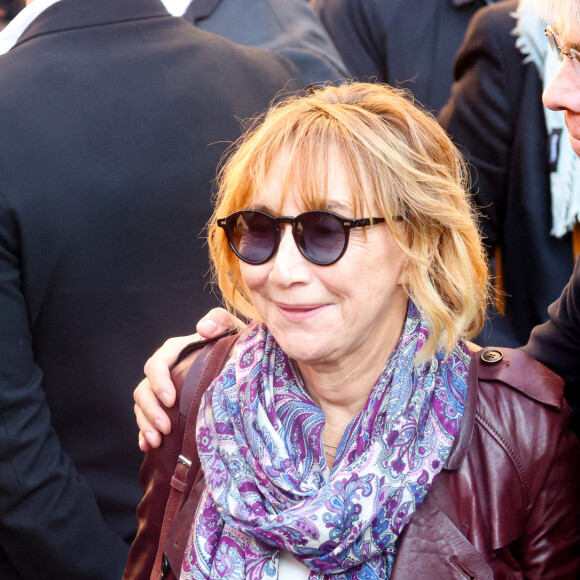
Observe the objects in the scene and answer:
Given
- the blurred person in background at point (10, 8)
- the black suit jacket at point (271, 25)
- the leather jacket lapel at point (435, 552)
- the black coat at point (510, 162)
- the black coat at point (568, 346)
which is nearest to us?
the leather jacket lapel at point (435, 552)

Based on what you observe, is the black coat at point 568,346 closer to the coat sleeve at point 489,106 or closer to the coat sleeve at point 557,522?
the coat sleeve at point 557,522

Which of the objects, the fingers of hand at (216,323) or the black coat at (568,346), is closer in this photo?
the black coat at (568,346)

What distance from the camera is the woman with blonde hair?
68.4 inches

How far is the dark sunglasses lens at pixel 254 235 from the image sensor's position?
5.90 feet

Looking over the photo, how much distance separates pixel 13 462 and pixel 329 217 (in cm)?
107

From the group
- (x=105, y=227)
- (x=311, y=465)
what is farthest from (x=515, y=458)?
(x=105, y=227)

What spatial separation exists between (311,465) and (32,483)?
785mm

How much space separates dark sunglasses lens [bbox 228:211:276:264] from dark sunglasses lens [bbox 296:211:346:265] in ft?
0.27

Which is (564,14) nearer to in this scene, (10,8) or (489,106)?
(489,106)

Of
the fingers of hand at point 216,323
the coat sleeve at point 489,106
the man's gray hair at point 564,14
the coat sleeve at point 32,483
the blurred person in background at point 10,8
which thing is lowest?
the coat sleeve at point 32,483

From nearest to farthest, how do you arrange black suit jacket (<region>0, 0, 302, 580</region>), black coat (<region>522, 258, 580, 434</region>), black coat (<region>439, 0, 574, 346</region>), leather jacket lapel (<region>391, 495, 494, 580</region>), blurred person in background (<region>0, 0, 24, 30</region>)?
1. leather jacket lapel (<region>391, 495, 494, 580</region>)
2. black coat (<region>522, 258, 580, 434</region>)
3. black suit jacket (<region>0, 0, 302, 580</region>)
4. black coat (<region>439, 0, 574, 346</region>)
5. blurred person in background (<region>0, 0, 24, 30</region>)

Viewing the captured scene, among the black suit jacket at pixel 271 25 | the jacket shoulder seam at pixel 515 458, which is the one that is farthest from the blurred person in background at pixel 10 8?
the jacket shoulder seam at pixel 515 458

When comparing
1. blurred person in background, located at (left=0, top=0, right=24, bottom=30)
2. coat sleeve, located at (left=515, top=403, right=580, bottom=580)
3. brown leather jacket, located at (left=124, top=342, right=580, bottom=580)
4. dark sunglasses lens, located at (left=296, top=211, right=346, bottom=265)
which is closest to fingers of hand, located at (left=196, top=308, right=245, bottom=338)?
dark sunglasses lens, located at (left=296, top=211, right=346, bottom=265)

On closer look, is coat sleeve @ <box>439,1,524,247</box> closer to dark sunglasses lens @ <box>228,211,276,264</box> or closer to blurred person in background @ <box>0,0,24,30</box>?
dark sunglasses lens @ <box>228,211,276,264</box>
